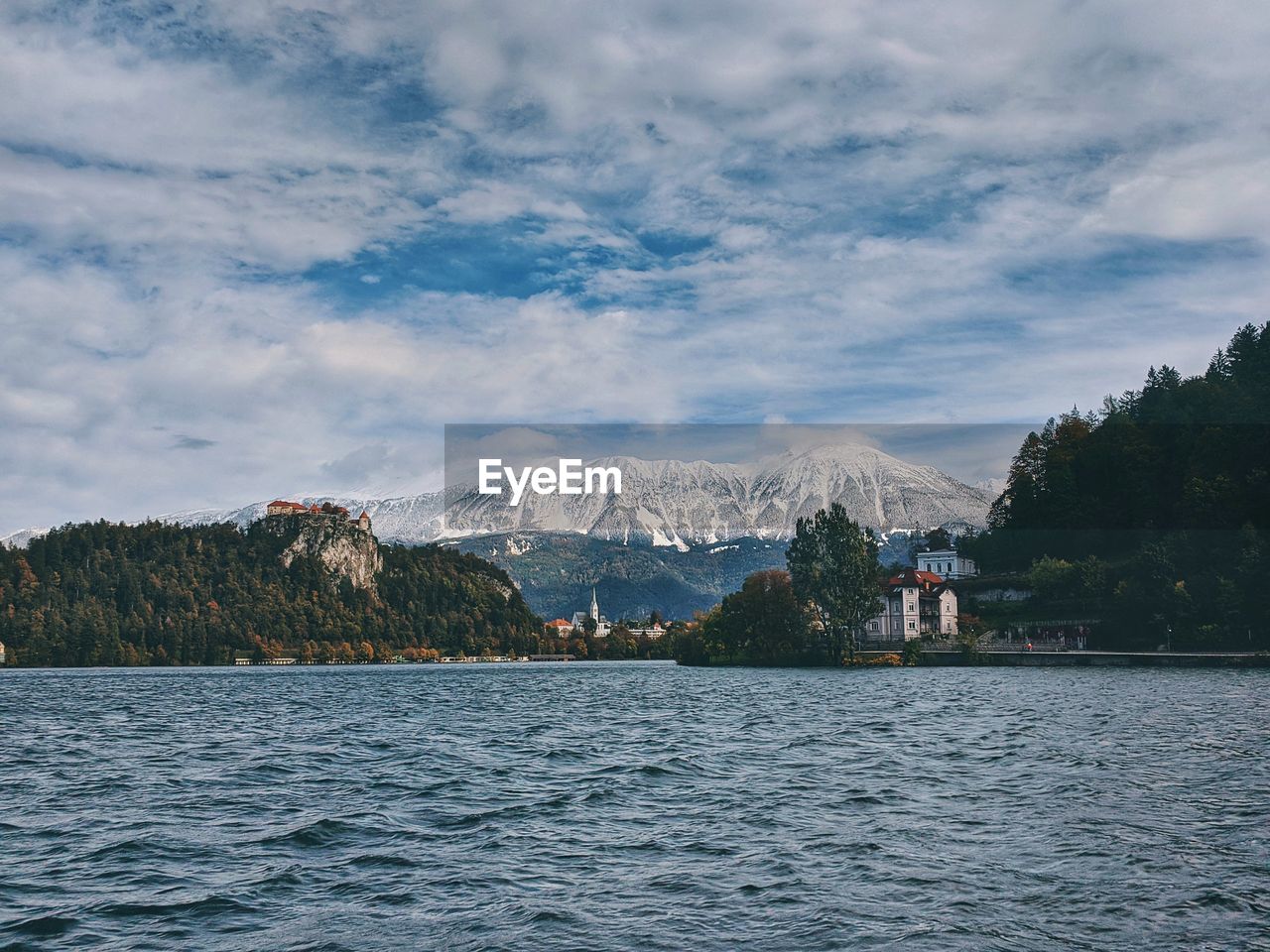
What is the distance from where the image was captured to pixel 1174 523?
168375 millimetres

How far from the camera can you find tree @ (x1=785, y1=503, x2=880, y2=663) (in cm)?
14938

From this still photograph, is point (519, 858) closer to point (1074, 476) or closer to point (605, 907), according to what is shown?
point (605, 907)

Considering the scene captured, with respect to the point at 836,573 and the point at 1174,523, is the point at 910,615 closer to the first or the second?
the point at 836,573

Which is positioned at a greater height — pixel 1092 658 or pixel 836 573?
pixel 836 573

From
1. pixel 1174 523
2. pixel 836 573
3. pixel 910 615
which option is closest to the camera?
pixel 836 573

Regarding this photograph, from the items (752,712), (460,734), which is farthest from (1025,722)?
(460,734)

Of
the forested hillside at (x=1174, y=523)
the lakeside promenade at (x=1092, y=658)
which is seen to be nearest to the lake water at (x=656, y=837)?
the lakeside promenade at (x=1092, y=658)

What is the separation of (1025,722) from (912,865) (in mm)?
35588

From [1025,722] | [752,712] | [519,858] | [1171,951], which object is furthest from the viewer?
[752,712]

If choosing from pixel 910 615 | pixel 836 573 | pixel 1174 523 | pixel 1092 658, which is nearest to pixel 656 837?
pixel 1092 658

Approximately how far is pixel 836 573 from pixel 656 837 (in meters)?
127

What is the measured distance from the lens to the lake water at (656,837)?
1873 cm

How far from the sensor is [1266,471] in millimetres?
150000

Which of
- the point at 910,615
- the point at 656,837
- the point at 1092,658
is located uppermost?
the point at 656,837
